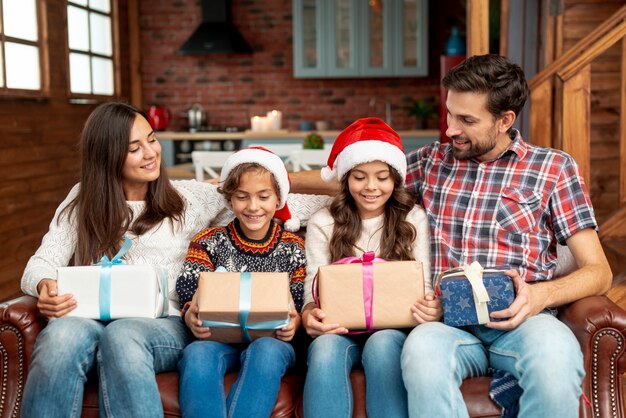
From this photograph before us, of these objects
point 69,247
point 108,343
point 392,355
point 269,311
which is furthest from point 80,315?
point 392,355

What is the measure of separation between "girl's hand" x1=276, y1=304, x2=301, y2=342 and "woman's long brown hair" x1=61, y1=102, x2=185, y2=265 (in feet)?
1.76

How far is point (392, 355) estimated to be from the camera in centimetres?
192

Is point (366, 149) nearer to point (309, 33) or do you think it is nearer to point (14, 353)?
point (14, 353)

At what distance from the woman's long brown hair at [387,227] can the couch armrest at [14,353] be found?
91 cm

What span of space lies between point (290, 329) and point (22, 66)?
3.71 meters

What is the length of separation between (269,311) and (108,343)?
1.42 feet

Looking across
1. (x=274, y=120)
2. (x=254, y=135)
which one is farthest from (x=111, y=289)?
(x=274, y=120)

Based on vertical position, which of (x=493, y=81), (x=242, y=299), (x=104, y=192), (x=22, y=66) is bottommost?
(x=242, y=299)

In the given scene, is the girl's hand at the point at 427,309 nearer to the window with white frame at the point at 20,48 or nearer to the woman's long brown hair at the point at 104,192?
the woman's long brown hair at the point at 104,192

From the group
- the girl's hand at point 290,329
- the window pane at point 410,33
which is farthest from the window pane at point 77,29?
the girl's hand at point 290,329

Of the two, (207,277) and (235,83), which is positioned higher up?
(235,83)

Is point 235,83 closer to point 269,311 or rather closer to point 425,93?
point 425,93

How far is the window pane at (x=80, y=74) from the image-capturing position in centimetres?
582

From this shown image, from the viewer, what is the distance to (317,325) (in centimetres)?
199
